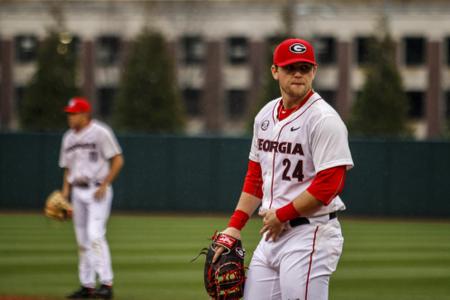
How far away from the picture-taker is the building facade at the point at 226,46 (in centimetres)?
4522

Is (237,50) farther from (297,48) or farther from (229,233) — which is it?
(297,48)

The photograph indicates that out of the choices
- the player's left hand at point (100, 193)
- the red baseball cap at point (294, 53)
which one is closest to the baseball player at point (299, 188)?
the red baseball cap at point (294, 53)

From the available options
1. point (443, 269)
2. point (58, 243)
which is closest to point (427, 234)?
point (443, 269)

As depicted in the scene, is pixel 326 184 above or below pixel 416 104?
below

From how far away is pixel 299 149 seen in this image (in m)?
4.48

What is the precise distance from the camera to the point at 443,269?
38.6ft

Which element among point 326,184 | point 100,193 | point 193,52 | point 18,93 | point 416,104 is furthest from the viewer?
point 18,93

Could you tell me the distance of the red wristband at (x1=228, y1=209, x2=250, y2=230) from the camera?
479 cm

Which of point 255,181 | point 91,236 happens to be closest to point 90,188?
point 91,236

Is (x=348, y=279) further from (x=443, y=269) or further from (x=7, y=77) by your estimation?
(x=7, y=77)

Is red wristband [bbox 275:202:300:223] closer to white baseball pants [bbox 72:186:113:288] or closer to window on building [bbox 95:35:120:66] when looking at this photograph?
white baseball pants [bbox 72:186:113:288]

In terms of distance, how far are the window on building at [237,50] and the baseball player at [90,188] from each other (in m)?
37.9

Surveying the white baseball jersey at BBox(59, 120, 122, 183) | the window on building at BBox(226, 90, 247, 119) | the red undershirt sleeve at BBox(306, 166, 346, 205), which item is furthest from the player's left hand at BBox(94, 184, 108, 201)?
the window on building at BBox(226, 90, 247, 119)

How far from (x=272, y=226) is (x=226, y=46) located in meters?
42.8
